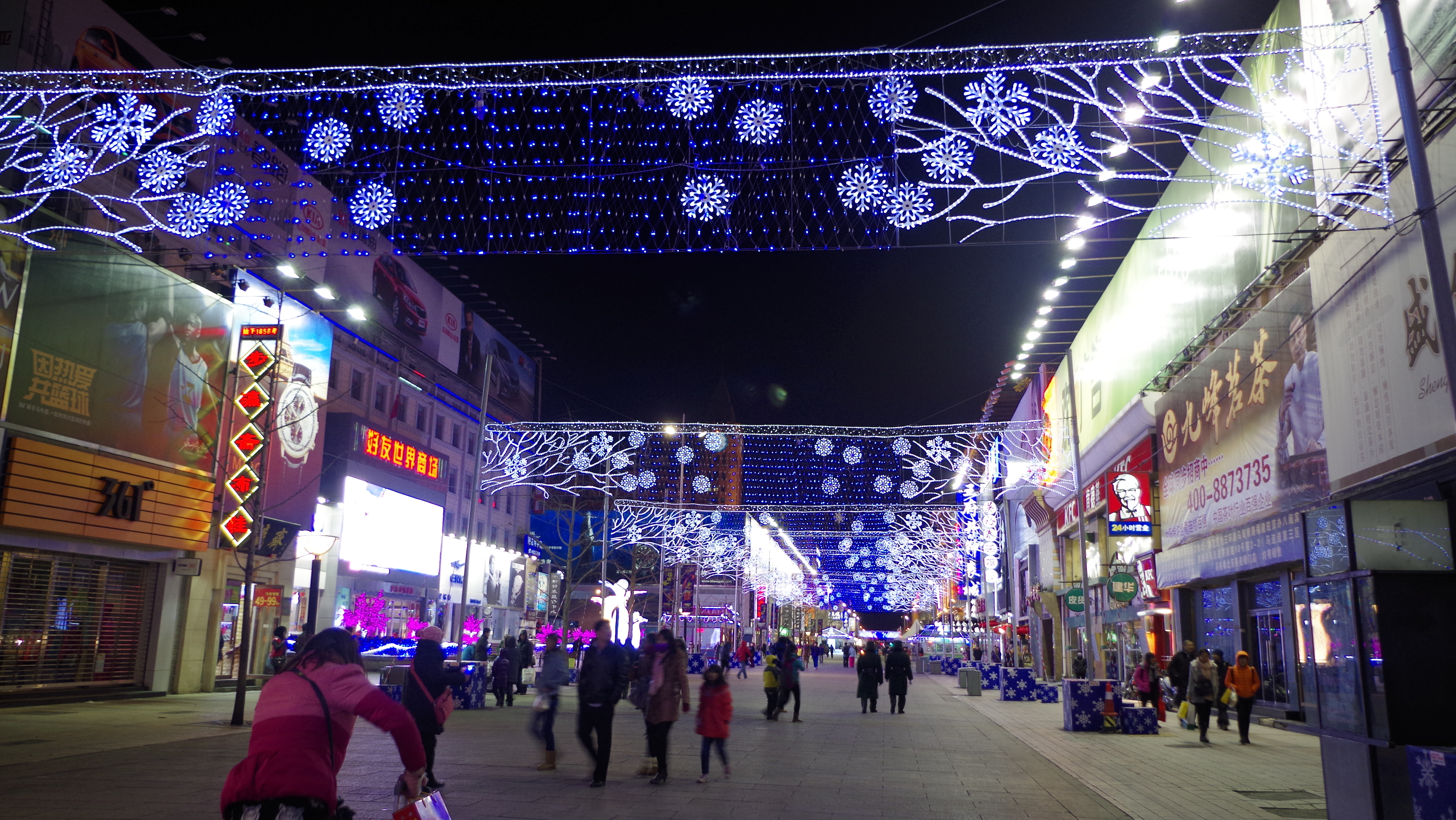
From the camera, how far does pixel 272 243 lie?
32.4m

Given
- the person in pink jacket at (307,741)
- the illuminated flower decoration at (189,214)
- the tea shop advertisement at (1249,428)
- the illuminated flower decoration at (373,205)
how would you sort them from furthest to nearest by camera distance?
the tea shop advertisement at (1249,428), the illuminated flower decoration at (189,214), the illuminated flower decoration at (373,205), the person in pink jacket at (307,741)

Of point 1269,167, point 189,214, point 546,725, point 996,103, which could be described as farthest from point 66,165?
point 1269,167

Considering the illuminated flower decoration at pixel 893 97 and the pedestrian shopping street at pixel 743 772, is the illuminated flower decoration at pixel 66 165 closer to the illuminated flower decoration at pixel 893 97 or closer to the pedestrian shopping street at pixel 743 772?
the pedestrian shopping street at pixel 743 772

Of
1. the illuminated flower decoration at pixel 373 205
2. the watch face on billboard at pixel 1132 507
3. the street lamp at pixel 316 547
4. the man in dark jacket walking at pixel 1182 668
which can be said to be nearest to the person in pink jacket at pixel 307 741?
the illuminated flower decoration at pixel 373 205

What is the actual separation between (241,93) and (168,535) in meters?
16.2

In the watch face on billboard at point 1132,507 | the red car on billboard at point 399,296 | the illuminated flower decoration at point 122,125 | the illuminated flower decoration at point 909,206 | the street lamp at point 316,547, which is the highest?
the red car on billboard at point 399,296

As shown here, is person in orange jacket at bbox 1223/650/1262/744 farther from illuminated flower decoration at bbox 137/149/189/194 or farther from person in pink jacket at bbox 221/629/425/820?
illuminated flower decoration at bbox 137/149/189/194

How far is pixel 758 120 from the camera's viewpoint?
38.7 feet

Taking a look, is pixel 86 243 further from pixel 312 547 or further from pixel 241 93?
pixel 241 93

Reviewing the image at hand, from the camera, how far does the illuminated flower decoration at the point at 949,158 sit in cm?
1179

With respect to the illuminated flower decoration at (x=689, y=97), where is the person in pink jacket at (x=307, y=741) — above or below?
below

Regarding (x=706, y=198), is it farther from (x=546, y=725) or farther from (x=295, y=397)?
(x=295, y=397)

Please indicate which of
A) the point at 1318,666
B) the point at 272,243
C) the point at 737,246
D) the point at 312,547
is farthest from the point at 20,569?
the point at 1318,666

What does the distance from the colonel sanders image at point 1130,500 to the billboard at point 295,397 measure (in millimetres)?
22112
